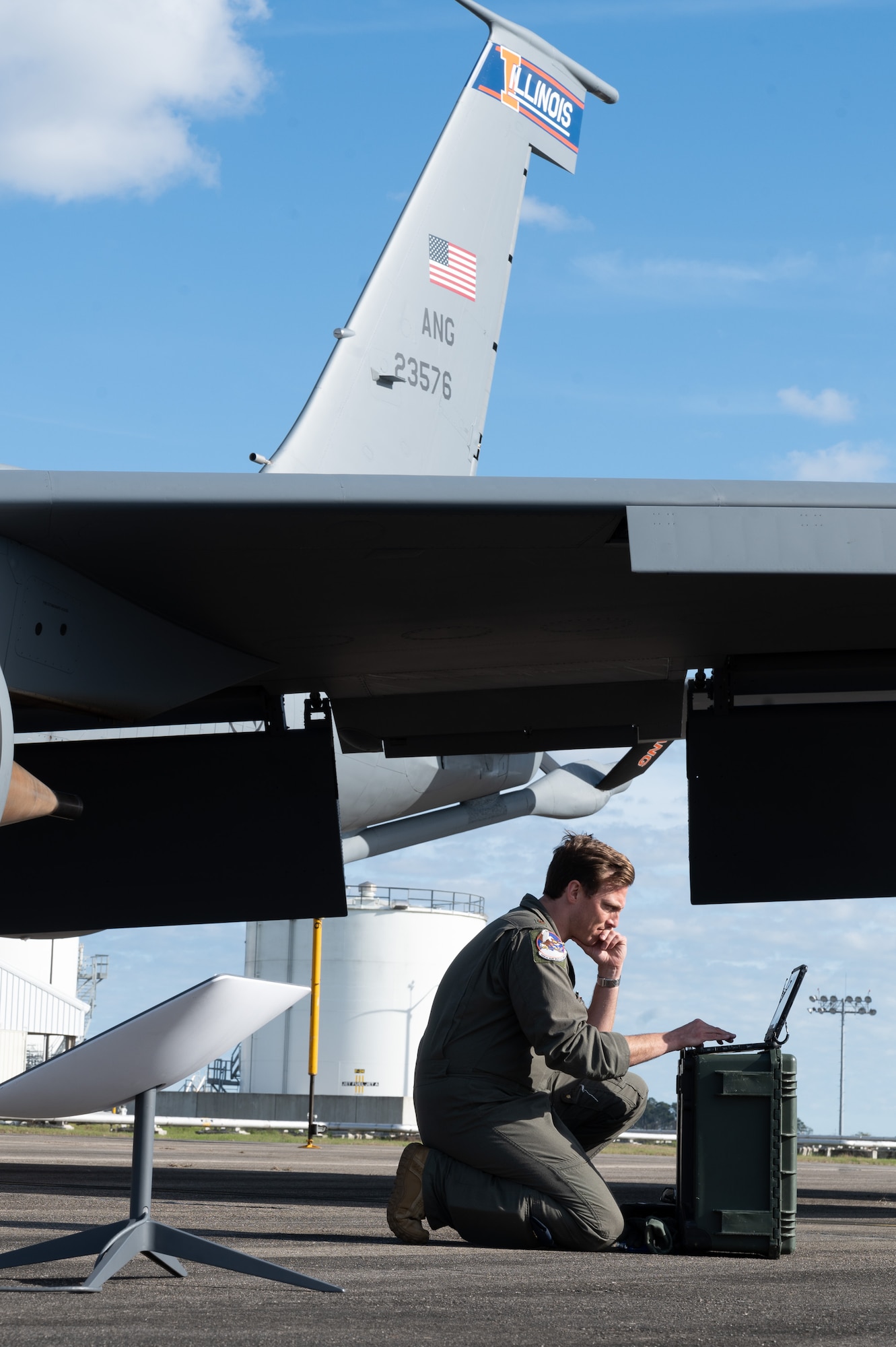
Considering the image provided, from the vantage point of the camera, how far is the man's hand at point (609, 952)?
4.54m

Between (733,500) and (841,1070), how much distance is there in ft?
176

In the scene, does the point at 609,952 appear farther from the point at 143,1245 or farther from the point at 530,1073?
the point at 143,1245

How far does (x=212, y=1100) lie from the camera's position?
3641 centimetres

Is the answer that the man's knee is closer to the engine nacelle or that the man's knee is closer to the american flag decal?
the engine nacelle

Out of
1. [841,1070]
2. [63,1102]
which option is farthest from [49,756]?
[841,1070]

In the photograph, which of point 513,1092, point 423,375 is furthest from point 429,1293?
point 423,375

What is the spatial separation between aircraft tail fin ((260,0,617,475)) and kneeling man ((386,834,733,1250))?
175 inches

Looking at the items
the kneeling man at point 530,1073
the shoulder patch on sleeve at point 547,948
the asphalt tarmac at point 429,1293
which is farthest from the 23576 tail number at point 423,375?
the shoulder patch on sleeve at point 547,948

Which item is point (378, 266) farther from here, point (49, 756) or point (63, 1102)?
point (63, 1102)

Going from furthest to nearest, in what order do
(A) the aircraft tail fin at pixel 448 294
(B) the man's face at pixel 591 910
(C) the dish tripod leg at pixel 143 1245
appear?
(A) the aircraft tail fin at pixel 448 294, (B) the man's face at pixel 591 910, (C) the dish tripod leg at pixel 143 1245

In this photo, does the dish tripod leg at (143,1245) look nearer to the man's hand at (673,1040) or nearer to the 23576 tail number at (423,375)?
the man's hand at (673,1040)

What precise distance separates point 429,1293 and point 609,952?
4.78 feet

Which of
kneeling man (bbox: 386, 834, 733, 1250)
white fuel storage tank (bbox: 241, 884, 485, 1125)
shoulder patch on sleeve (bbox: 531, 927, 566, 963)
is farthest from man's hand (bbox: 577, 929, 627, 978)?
white fuel storage tank (bbox: 241, 884, 485, 1125)

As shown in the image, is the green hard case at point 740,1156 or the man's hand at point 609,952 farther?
the man's hand at point 609,952
